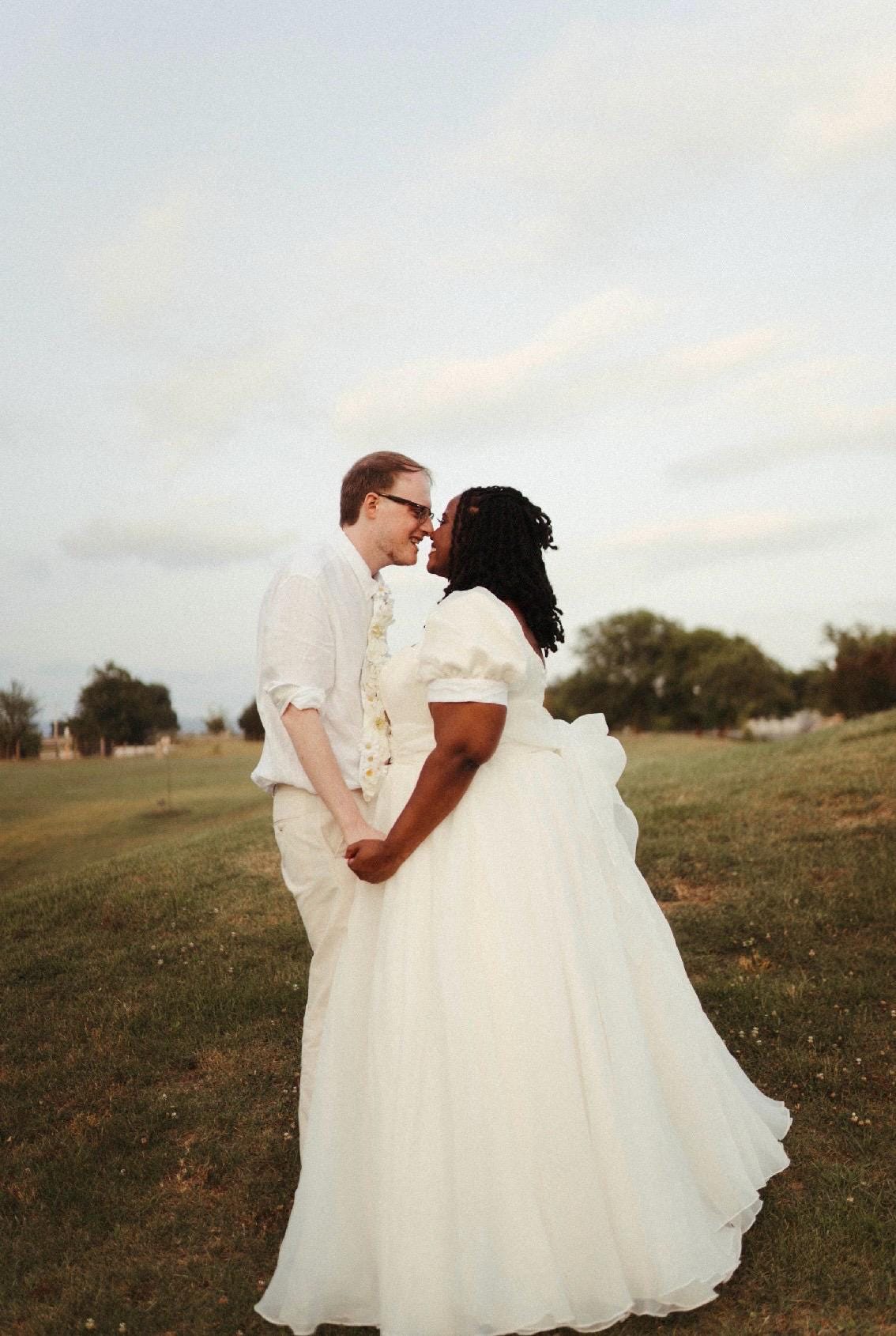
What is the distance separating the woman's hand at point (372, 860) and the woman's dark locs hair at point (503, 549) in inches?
39.6

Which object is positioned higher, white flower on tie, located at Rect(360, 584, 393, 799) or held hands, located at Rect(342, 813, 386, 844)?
white flower on tie, located at Rect(360, 584, 393, 799)

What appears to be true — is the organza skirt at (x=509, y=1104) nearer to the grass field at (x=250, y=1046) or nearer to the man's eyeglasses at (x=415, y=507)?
the grass field at (x=250, y=1046)

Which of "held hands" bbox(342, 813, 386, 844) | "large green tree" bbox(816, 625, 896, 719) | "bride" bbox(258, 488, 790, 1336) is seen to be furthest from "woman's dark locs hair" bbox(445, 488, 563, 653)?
"large green tree" bbox(816, 625, 896, 719)

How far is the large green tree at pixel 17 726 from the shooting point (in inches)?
704

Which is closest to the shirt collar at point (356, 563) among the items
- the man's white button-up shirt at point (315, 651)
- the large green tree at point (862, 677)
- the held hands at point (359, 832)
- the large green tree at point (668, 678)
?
the man's white button-up shirt at point (315, 651)

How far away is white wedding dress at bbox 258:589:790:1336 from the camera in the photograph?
3.55m

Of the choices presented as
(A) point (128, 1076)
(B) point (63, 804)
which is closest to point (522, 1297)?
(A) point (128, 1076)

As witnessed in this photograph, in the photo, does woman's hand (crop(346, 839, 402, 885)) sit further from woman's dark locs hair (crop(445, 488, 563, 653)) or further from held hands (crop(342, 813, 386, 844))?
woman's dark locs hair (crop(445, 488, 563, 653))

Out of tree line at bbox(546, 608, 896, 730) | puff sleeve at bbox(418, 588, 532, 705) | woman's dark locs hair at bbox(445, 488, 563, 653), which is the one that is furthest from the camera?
tree line at bbox(546, 608, 896, 730)

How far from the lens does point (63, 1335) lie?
162 inches

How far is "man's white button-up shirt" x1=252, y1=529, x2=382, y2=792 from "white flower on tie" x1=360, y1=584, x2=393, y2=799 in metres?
0.04

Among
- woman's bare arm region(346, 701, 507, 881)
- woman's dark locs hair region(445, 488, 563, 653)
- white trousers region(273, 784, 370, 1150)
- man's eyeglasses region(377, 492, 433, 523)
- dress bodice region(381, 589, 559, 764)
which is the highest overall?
man's eyeglasses region(377, 492, 433, 523)

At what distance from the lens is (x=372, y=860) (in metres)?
3.82

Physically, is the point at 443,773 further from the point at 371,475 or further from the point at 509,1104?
the point at 371,475
